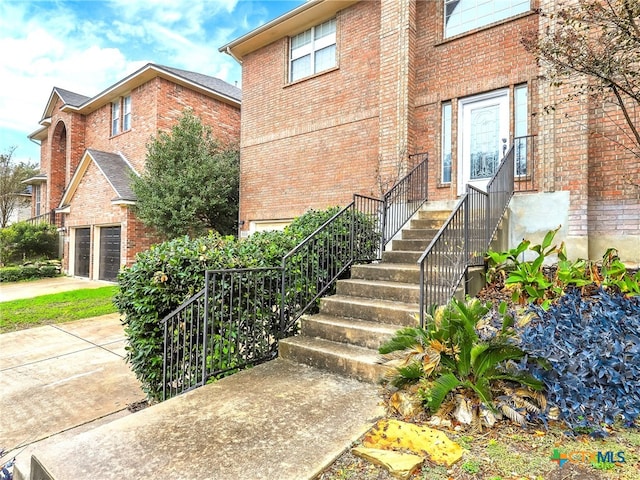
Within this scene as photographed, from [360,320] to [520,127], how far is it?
5.13 metres

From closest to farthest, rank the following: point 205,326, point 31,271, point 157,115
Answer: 1. point 205,326
2. point 157,115
3. point 31,271

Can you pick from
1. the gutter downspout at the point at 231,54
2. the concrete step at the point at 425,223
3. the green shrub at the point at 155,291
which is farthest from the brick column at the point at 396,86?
the gutter downspout at the point at 231,54

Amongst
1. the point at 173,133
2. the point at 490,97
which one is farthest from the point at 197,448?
the point at 173,133

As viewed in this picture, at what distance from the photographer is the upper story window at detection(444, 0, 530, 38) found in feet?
23.3

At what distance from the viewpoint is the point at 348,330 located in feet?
13.5

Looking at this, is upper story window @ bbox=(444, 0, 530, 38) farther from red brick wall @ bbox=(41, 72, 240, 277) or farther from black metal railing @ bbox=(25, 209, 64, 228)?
black metal railing @ bbox=(25, 209, 64, 228)

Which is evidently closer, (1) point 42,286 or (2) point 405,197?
(2) point 405,197

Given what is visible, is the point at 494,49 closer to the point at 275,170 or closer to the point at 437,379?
the point at 275,170

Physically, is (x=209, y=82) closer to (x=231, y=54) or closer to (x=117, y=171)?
(x=231, y=54)

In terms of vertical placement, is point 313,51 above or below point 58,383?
above

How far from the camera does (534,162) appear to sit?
21.5 feet

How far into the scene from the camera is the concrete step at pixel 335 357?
3.50 meters

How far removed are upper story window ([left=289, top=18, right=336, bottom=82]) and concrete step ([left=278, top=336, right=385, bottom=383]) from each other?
307 inches

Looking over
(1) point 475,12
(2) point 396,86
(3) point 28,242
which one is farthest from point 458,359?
(3) point 28,242
